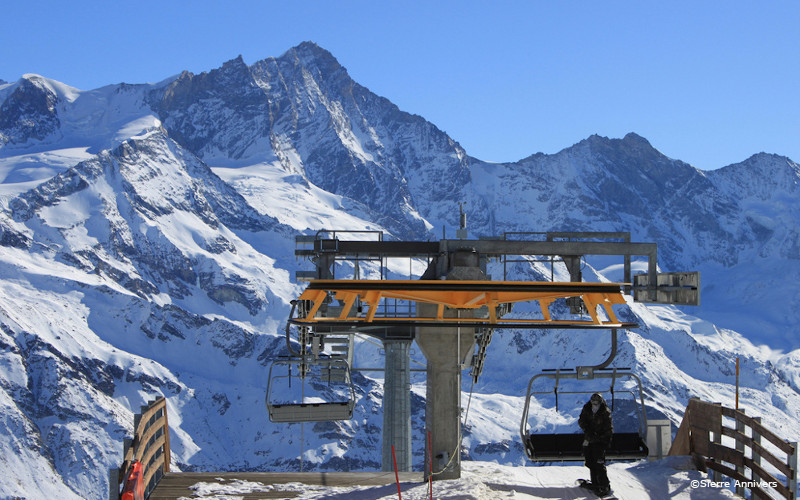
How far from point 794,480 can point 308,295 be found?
6.56 meters

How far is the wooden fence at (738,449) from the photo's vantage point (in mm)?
11258

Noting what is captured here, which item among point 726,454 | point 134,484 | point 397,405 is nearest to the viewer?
point 134,484

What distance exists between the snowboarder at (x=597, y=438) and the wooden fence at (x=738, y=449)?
1539mm

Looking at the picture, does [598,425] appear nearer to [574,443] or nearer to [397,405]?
[574,443]

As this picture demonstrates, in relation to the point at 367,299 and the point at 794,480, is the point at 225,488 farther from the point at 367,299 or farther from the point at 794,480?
the point at 794,480

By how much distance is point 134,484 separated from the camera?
1070cm

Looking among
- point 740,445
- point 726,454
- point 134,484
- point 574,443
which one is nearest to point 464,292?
point 574,443

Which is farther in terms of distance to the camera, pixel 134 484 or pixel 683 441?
pixel 683 441

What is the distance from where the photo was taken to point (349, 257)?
995 inches

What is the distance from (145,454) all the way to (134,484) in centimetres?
174

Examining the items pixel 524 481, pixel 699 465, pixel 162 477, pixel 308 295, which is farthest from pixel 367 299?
pixel 699 465

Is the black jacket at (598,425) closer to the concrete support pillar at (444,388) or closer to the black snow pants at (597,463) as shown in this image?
the black snow pants at (597,463)

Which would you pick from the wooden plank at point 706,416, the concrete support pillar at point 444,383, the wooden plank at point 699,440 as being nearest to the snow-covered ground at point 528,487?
the wooden plank at point 699,440

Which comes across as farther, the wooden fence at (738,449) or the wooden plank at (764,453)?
the wooden fence at (738,449)
